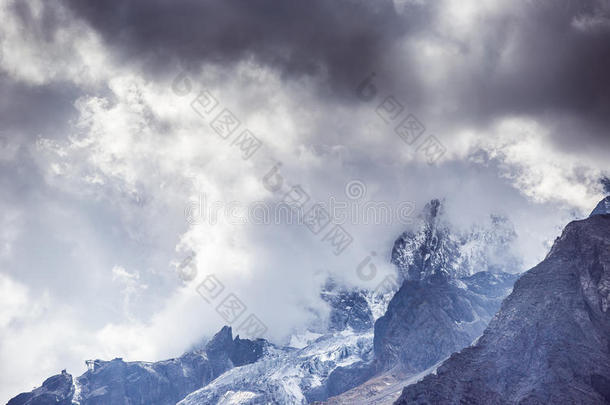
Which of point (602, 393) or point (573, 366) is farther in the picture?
point (573, 366)

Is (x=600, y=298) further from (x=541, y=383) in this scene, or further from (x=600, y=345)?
(x=541, y=383)

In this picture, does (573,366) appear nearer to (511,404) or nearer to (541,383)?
(541,383)

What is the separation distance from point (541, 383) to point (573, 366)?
48.8 feet

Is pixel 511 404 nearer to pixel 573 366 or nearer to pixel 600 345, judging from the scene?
pixel 573 366

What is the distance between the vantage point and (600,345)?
643ft

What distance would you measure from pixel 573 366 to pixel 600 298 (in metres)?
30.8

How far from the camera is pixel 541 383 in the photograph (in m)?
199

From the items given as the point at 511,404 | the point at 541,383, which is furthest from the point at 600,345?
the point at 511,404

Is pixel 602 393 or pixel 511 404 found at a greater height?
pixel 511 404

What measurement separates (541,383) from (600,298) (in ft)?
144

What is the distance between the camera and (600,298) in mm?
199000

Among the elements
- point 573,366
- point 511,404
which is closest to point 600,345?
point 573,366

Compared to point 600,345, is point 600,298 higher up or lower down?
higher up

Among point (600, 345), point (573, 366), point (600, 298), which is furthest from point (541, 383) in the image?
point (600, 298)
